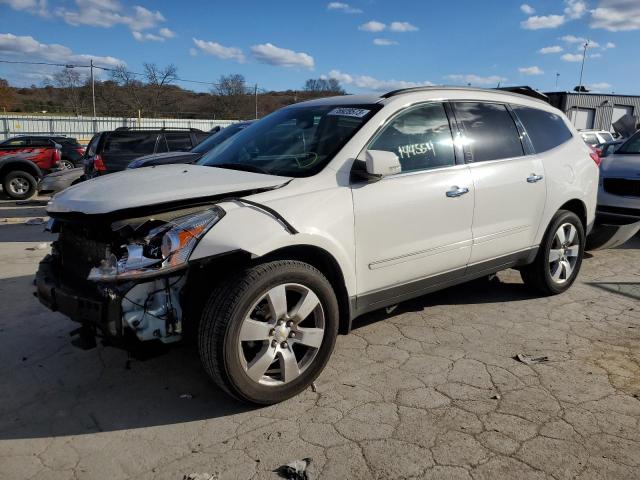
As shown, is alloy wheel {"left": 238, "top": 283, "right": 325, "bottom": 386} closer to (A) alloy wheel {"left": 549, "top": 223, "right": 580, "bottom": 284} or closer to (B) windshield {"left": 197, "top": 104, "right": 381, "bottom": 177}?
(B) windshield {"left": 197, "top": 104, "right": 381, "bottom": 177}

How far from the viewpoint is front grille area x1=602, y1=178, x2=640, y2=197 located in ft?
23.5

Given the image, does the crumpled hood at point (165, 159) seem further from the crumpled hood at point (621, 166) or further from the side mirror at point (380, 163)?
the crumpled hood at point (621, 166)

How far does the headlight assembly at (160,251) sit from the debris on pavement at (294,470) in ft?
3.67

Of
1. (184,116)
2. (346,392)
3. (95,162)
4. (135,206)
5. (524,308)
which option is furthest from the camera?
(184,116)

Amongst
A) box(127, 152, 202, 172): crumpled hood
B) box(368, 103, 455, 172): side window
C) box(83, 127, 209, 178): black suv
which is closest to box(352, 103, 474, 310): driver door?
box(368, 103, 455, 172): side window

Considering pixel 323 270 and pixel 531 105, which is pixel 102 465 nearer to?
pixel 323 270

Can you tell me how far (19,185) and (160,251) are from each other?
12.7m

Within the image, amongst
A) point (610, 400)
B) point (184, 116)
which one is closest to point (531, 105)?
point (610, 400)

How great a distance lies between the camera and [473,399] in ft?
10.3

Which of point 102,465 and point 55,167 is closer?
point 102,465

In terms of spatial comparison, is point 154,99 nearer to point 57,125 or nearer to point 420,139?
point 57,125

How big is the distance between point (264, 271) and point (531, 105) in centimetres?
334

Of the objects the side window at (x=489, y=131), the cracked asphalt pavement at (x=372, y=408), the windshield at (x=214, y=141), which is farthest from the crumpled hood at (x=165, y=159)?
the side window at (x=489, y=131)

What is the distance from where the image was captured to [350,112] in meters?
3.72
